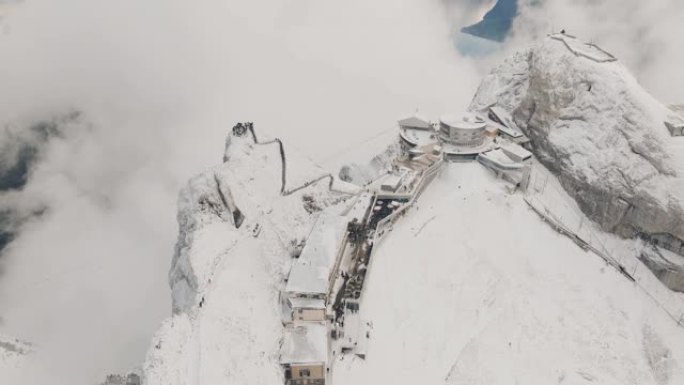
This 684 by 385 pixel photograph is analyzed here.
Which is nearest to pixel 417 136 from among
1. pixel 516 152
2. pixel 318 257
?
pixel 516 152

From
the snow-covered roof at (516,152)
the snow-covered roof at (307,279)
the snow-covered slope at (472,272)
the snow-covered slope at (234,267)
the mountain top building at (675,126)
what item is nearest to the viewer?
the snow-covered slope at (234,267)

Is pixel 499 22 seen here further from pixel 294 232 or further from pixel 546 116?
pixel 294 232

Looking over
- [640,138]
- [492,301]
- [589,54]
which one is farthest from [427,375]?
[589,54]

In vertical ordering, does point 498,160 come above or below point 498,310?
above

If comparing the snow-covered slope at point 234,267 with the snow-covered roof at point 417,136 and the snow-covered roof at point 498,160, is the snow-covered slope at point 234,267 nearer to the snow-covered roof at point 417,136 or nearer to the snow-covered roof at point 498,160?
the snow-covered roof at point 417,136

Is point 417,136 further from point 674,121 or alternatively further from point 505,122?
point 674,121

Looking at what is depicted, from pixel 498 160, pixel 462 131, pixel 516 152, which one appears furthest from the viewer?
pixel 462 131

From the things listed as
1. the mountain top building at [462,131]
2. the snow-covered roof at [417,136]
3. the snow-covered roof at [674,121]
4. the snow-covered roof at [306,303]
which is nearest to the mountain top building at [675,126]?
the snow-covered roof at [674,121]

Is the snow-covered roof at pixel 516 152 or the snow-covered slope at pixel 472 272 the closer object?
the snow-covered slope at pixel 472 272
